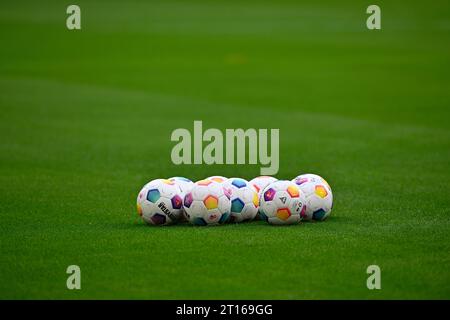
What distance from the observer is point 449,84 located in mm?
35812

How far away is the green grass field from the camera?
37.5 feet

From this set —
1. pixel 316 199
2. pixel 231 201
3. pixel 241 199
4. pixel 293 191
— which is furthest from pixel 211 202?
pixel 316 199

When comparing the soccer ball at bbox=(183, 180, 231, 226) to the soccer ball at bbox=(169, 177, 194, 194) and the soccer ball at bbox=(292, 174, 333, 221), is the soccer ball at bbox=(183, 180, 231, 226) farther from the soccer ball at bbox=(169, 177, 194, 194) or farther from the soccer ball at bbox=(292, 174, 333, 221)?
the soccer ball at bbox=(292, 174, 333, 221)

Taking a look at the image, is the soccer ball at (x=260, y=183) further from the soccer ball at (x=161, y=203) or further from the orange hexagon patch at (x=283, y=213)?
the soccer ball at (x=161, y=203)

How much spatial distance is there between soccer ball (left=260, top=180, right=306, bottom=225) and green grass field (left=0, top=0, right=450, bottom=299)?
0.23m

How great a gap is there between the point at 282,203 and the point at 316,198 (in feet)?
2.43

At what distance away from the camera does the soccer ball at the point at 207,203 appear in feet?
43.8

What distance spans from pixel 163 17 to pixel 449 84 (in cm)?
2713

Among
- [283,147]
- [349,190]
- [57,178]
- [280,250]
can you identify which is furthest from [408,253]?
[283,147]

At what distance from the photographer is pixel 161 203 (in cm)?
1370

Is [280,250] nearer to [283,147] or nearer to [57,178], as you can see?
[57,178]

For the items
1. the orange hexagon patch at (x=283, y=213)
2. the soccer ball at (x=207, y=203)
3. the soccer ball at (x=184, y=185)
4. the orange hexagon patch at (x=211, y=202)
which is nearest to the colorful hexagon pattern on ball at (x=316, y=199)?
the orange hexagon patch at (x=283, y=213)

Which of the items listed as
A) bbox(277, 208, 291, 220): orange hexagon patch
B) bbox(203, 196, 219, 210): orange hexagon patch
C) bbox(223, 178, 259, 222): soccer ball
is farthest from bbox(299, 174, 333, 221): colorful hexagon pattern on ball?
bbox(203, 196, 219, 210): orange hexagon patch

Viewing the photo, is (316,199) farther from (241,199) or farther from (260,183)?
(241,199)
